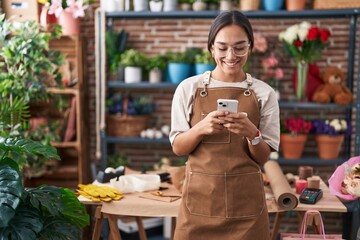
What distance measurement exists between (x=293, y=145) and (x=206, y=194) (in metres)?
2.57

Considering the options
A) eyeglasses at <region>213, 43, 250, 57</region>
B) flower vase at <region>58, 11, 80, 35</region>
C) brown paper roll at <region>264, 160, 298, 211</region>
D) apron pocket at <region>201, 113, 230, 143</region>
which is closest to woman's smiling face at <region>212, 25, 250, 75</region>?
eyeglasses at <region>213, 43, 250, 57</region>

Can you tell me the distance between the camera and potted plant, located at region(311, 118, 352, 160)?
4668mm

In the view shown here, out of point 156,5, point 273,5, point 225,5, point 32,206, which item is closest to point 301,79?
point 273,5

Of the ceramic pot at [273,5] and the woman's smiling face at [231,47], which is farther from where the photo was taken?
the ceramic pot at [273,5]

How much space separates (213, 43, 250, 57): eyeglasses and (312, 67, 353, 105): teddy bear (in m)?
2.61

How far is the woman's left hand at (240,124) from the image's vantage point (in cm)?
211

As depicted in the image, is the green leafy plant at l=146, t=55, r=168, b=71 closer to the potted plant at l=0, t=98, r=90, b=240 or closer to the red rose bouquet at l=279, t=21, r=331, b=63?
the red rose bouquet at l=279, t=21, r=331, b=63

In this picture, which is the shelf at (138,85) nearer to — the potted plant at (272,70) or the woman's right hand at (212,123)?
the potted plant at (272,70)

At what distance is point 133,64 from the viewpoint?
4738 mm

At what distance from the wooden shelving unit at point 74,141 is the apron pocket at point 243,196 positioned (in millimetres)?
2681

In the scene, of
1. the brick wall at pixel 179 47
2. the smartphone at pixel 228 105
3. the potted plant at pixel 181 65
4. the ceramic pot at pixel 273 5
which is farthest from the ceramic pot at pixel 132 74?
the smartphone at pixel 228 105

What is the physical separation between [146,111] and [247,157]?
2.70 meters

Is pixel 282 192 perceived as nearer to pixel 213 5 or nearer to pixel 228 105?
pixel 228 105

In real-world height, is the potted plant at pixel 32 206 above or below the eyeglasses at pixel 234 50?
below
